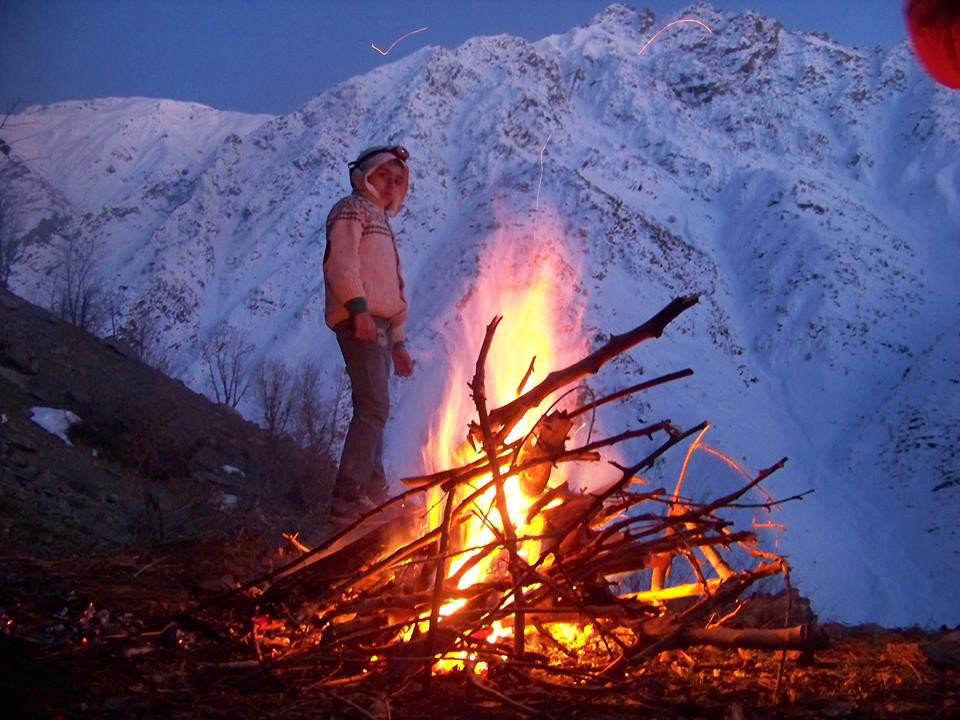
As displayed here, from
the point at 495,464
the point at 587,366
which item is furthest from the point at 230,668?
the point at 587,366

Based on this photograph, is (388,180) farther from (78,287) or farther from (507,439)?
(78,287)

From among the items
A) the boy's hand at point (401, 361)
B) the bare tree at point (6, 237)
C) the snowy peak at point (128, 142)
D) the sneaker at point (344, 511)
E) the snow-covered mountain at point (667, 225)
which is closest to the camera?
the sneaker at point (344, 511)

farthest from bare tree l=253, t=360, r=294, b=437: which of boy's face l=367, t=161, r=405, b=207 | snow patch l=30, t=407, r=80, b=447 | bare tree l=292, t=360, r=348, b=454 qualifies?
boy's face l=367, t=161, r=405, b=207

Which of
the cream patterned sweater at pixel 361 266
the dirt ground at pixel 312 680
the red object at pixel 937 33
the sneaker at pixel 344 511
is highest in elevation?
the cream patterned sweater at pixel 361 266

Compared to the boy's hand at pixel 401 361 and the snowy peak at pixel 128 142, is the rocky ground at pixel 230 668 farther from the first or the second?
the snowy peak at pixel 128 142

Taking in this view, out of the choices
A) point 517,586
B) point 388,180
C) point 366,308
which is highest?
point 388,180

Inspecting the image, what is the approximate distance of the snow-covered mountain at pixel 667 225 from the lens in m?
31.5

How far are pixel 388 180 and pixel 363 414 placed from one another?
1.37 metres

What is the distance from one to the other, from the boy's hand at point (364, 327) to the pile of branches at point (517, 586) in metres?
1.00

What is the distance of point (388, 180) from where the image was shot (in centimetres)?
435

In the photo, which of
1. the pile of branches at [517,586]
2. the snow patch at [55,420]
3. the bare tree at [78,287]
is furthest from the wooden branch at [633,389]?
the bare tree at [78,287]

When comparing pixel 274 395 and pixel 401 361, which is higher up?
pixel 274 395

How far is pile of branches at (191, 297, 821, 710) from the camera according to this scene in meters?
2.15

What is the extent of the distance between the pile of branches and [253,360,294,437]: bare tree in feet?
32.4
